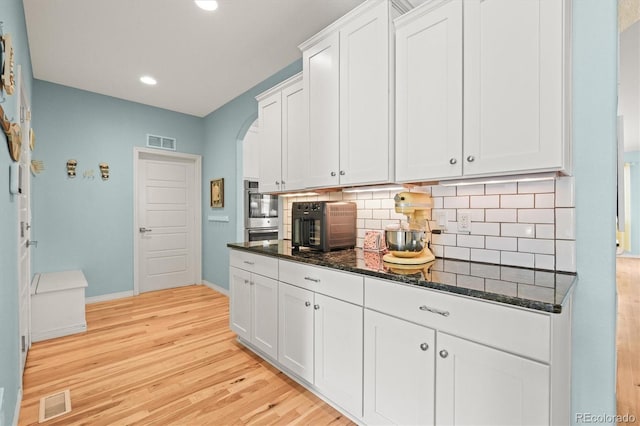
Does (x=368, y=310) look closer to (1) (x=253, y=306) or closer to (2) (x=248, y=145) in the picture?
(1) (x=253, y=306)

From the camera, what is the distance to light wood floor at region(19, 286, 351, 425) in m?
1.85

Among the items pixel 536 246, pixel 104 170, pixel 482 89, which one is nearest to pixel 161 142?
pixel 104 170

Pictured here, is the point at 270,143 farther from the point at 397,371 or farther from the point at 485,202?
the point at 397,371

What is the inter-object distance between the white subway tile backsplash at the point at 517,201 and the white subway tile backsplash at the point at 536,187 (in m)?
0.03

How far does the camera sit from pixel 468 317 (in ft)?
4.09

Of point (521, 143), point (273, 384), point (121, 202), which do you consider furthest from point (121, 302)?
point (521, 143)

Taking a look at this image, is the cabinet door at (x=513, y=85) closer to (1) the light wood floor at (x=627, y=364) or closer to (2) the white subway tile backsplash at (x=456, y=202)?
(2) the white subway tile backsplash at (x=456, y=202)

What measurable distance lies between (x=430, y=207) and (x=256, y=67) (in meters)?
2.49

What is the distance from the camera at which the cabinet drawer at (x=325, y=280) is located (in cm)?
169

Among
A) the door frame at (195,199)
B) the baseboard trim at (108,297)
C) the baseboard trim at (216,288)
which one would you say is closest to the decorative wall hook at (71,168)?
the door frame at (195,199)

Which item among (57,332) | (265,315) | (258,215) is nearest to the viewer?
(265,315)

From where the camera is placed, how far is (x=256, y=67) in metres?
3.35

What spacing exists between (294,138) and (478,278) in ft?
5.84

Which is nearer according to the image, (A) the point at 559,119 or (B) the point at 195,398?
(A) the point at 559,119
